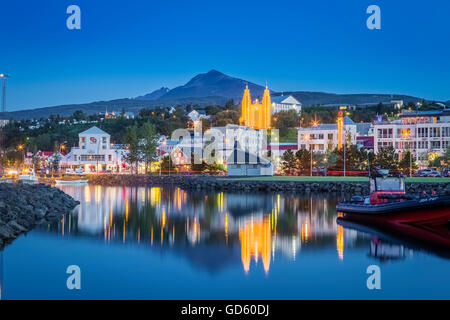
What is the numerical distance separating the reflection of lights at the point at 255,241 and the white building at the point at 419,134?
63.4m

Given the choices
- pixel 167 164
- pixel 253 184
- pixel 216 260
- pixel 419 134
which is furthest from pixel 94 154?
pixel 216 260

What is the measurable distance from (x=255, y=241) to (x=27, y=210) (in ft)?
50.5

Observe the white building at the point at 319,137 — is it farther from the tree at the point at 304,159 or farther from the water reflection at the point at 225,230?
the water reflection at the point at 225,230

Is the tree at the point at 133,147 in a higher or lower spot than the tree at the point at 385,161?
higher

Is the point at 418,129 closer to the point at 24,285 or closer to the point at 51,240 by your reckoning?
the point at 51,240

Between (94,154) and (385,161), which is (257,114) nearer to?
(94,154)

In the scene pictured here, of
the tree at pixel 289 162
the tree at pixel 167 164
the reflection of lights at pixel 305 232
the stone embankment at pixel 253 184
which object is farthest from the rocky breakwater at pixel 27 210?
the tree at pixel 167 164

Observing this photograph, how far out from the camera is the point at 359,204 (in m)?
36.8

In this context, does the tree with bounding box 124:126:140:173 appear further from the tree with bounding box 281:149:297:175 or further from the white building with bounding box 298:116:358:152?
the white building with bounding box 298:116:358:152

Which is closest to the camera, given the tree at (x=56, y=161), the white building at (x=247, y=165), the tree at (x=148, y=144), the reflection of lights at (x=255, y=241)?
the reflection of lights at (x=255, y=241)

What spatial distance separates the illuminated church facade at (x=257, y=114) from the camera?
587 feet

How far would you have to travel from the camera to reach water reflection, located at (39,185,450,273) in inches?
1009

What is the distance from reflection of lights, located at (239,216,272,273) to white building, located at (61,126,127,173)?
7931cm

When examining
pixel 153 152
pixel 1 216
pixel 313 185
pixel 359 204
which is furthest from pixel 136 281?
pixel 153 152
